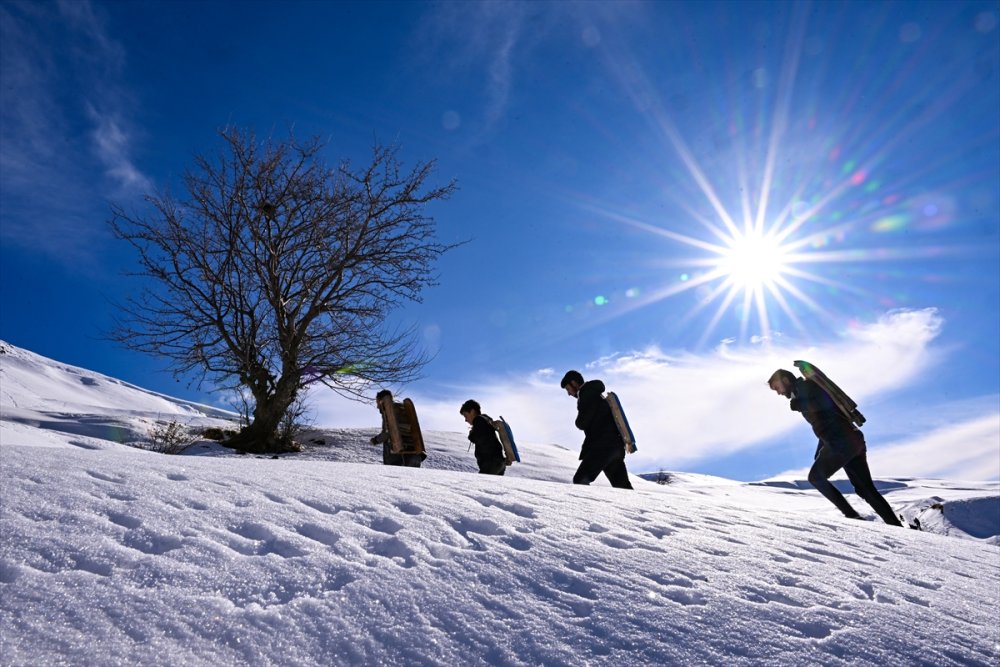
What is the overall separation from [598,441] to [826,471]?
2225mm

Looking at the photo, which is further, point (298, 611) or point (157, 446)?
point (157, 446)

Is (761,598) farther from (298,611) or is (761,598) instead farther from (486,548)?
(298,611)

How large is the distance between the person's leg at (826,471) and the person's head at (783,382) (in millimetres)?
626

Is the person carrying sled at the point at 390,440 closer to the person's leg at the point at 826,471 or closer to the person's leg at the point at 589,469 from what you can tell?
the person's leg at the point at 589,469

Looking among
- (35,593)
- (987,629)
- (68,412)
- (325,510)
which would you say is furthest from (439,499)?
(68,412)

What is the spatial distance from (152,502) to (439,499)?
3.90 feet

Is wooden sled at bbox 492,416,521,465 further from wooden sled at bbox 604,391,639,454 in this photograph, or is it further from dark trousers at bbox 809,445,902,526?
dark trousers at bbox 809,445,902,526

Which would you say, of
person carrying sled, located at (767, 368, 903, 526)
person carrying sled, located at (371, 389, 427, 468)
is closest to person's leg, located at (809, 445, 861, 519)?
person carrying sled, located at (767, 368, 903, 526)

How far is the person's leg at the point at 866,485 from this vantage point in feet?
17.2

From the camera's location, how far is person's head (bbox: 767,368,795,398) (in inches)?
227

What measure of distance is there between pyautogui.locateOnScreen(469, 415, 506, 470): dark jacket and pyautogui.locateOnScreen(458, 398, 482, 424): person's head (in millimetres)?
91

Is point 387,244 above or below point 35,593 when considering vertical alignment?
above

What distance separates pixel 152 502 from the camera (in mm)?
1972

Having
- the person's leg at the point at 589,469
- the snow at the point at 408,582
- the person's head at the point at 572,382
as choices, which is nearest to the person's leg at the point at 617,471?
the person's leg at the point at 589,469
